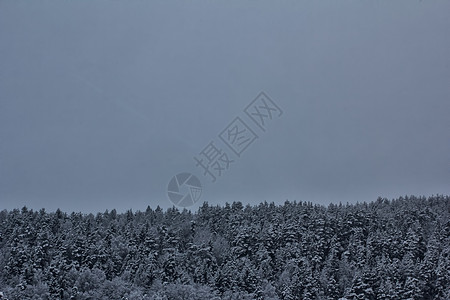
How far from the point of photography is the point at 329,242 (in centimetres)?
9481

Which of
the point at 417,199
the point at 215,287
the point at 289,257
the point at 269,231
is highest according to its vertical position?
the point at 417,199

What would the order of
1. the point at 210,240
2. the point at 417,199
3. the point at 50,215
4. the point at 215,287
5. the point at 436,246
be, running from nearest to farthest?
the point at 215,287, the point at 436,246, the point at 210,240, the point at 50,215, the point at 417,199

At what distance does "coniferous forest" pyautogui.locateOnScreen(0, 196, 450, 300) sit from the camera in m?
71.6

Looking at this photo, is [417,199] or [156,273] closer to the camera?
[156,273]

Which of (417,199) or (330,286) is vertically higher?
(417,199)

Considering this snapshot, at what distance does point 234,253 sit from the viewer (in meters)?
92.5

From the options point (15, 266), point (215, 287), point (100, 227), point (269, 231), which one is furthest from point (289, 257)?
point (15, 266)

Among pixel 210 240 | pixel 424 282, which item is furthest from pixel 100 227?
pixel 424 282

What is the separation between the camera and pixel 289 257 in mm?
89438

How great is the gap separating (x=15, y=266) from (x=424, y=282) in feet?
202

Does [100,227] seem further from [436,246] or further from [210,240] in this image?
[436,246]

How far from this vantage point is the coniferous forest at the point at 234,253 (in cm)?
7162

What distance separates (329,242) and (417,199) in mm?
38843

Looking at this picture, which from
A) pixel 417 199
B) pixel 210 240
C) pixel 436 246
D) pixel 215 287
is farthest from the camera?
pixel 417 199
